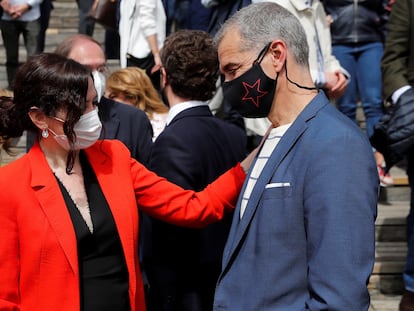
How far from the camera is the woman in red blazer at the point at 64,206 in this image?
8.55 feet

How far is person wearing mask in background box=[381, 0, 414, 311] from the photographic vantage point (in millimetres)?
4523

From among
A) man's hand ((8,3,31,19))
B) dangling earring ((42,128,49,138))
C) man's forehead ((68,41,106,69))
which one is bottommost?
man's hand ((8,3,31,19))

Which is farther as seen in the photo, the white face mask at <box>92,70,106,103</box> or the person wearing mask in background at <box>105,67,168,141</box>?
the person wearing mask in background at <box>105,67,168,141</box>

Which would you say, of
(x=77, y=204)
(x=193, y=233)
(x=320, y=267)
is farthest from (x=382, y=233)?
(x=320, y=267)

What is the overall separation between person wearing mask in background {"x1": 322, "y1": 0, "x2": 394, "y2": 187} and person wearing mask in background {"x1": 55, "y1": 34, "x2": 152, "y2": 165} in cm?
251

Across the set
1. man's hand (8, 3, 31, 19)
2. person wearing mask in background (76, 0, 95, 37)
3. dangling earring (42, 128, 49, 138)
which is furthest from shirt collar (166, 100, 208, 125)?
person wearing mask in background (76, 0, 95, 37)

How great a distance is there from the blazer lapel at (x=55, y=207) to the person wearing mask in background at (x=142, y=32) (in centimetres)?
391

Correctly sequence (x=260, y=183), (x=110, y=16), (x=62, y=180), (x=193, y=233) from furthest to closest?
(x=110, y=16) → (x=193, y=233) → (x=62, y=180) → (x=260, y=183)

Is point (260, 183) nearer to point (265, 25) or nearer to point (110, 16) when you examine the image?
point (265, 25)

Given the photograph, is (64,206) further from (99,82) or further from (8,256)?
(99,82)

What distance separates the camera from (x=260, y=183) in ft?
7.18

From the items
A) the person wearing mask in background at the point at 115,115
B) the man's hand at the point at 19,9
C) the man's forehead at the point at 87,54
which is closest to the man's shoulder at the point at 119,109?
the person wearing mask in background at the point at 115,115

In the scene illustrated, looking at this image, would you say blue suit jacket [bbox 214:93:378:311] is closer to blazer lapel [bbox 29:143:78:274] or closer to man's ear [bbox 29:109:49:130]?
blazer lapel [bbox 29:143:78:274]

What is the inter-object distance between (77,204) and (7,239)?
0.29m
